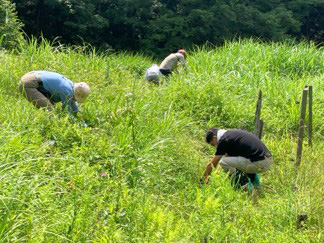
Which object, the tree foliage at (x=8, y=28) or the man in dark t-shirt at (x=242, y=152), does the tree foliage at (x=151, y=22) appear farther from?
the man in dark t-shirt at (x=242, y=152)

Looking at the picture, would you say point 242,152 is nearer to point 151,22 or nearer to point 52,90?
point 52,90

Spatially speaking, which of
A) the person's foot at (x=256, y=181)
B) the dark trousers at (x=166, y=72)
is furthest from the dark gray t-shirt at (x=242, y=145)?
the dark trousers at (x=166, y=72)

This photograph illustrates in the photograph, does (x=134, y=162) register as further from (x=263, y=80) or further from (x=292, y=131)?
(x=263, y=80)

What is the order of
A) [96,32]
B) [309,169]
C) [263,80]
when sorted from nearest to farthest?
1. [309,169]
2. [263,80]
3. [96,32]

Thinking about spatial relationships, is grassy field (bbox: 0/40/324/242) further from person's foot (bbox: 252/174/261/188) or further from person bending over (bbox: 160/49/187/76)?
person bending over (bbox: 160/49/187/76)

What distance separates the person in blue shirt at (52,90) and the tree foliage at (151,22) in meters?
14.8

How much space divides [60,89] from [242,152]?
89.5 inches

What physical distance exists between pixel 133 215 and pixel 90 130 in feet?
5.45

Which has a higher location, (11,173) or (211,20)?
(11,173)

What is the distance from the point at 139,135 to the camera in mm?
4676

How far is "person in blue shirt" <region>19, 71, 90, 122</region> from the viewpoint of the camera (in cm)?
482

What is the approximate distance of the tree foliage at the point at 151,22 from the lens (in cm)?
1970

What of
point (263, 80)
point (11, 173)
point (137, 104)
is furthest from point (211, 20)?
point (11, 173)

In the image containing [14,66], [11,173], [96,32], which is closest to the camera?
[11,173]
